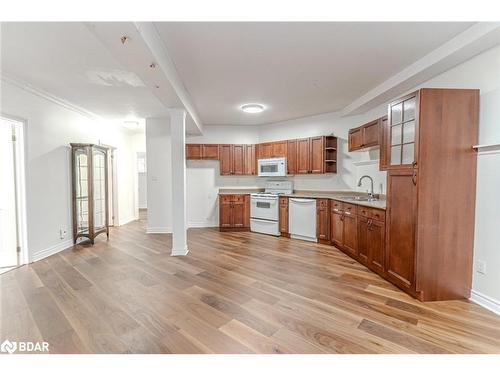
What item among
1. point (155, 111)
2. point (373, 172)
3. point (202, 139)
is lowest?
point (373, 172)

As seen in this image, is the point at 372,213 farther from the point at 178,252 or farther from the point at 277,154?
the point at 178,252

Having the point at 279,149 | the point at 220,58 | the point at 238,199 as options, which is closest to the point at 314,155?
the point at 279,149

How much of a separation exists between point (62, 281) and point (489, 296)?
4725 millimetres

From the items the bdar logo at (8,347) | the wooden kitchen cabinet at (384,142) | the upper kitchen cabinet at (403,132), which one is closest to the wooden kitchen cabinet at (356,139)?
the wooden kitchen cabinet at (384,142)

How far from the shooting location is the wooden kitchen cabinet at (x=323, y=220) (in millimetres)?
4473

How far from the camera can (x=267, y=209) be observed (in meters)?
5.29

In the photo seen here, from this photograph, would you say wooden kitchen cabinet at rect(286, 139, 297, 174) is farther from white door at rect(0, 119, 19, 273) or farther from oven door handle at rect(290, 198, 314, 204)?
white door at rect(0, 119, 19, 273)

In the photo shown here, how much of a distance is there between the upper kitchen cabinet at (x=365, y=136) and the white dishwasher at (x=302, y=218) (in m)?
1.30

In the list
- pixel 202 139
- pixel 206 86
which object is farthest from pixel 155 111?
pixel 206 86

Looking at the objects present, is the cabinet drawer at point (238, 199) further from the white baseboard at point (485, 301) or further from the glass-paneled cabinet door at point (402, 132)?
the white baseboard at point (485, 301)

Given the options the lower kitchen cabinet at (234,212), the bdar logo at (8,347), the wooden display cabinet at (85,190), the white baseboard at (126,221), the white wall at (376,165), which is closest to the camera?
the bdar logo at (8,347)
